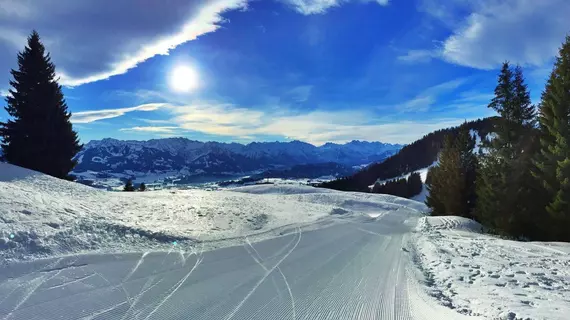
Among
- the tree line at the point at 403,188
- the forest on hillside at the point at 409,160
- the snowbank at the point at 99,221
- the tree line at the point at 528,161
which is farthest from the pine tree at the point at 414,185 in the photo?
the snowbank at the point at 99,221

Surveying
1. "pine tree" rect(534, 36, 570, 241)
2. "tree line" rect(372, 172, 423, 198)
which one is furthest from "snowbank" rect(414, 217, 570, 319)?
"tree line" rect(372, 172, 423, 198)

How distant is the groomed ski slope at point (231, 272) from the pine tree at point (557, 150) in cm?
355

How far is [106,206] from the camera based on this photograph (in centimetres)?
1442

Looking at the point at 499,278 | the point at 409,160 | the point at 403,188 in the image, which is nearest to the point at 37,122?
the point at 499,278

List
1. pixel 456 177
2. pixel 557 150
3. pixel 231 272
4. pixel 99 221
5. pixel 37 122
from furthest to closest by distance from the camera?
1. pixel 456 177
2. pixel 37 122
3. pixel 557 150
4. pixel 99 221
5. pixel 231 272

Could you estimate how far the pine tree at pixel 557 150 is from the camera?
16484 millimetres

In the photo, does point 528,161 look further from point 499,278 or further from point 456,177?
point 499,278

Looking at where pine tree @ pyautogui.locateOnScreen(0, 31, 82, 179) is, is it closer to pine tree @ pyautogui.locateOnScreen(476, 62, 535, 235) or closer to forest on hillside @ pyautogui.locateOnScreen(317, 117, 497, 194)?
pine tree @ pyautogui.locateOnScreen(476, 62, 535, 235)

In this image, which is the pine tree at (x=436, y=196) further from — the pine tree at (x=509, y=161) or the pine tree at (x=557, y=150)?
the pine tree at (x=557, y=150)

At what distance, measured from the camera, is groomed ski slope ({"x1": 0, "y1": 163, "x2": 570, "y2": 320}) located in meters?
6.09

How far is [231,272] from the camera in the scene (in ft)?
27.6

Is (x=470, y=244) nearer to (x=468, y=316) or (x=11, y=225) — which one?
(x=468, y=316)

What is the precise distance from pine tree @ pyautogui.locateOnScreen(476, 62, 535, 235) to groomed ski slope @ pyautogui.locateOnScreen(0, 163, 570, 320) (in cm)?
739

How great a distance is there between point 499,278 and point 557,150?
39.8ft
